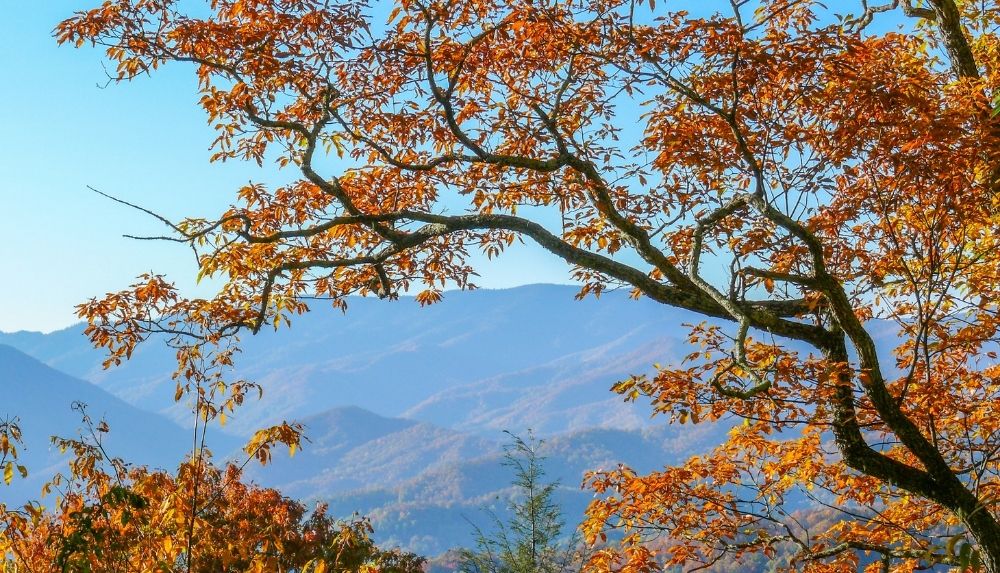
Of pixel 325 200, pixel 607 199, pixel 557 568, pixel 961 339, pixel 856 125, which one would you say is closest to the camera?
pixel 856 125

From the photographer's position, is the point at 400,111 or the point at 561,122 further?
the point at 561,122

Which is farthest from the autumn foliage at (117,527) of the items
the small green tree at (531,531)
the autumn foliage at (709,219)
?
the small green tree at (531,531)

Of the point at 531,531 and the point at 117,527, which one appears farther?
the point at 531,531

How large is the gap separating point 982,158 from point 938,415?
6.93 feet

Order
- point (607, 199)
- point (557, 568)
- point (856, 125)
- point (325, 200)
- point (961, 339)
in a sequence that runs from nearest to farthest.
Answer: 1. point (856, 125)
2. point (961, 339)
3. point (607, 199)
4. point (325, 200)
5. point (557, 568)

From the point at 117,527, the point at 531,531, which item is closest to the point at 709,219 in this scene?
the point at 117,527

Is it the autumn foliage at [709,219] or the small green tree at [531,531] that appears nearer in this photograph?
the autumn foliage at [709,219]

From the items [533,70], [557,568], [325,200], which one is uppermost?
[533,70]

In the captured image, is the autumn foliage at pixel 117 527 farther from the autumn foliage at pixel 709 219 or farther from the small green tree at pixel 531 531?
the small green tree at pixel 531 531

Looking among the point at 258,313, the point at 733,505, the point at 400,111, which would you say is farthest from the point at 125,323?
the point at 733,505

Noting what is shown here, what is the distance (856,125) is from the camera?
532 centimetres

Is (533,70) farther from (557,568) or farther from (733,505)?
(557,568)

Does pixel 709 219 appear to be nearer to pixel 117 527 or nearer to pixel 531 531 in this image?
pixel 117 527

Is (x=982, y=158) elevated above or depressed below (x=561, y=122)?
below
